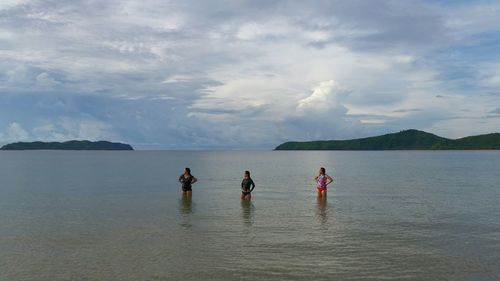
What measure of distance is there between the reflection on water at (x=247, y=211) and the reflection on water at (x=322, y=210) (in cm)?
391

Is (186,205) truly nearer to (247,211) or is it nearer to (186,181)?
(186,181)

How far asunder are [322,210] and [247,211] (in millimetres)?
4927

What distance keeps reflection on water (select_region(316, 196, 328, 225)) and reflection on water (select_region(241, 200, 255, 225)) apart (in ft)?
12.8

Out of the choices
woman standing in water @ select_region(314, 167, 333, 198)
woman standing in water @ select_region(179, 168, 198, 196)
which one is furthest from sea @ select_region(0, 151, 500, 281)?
woman standing in water @ select_region(179, 168, 198, 196)

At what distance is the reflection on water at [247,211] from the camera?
24141mm

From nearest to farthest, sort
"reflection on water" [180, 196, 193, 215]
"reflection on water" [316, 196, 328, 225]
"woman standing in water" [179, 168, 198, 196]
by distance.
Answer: "reflection on water" [316, 196, 328, 225] < "reflection on water" [180, 196, 193, 215] < "woman standing in water" [179, 168, 198, 196]

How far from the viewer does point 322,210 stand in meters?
28.2

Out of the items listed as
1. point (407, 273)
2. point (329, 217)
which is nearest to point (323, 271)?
point (407, 273)

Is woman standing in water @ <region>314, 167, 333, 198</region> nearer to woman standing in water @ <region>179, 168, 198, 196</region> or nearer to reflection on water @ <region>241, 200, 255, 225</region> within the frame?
reflection on water @ <region>241, 200, 255, 225</region>

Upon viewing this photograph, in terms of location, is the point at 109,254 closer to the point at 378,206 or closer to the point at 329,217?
the point at 329,217

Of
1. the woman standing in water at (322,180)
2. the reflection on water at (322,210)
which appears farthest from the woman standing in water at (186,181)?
the reflection on water at (322,210)

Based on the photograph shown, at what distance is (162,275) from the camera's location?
13.8m

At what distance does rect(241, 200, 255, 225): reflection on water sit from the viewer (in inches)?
950

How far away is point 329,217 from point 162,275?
44.8 feet
